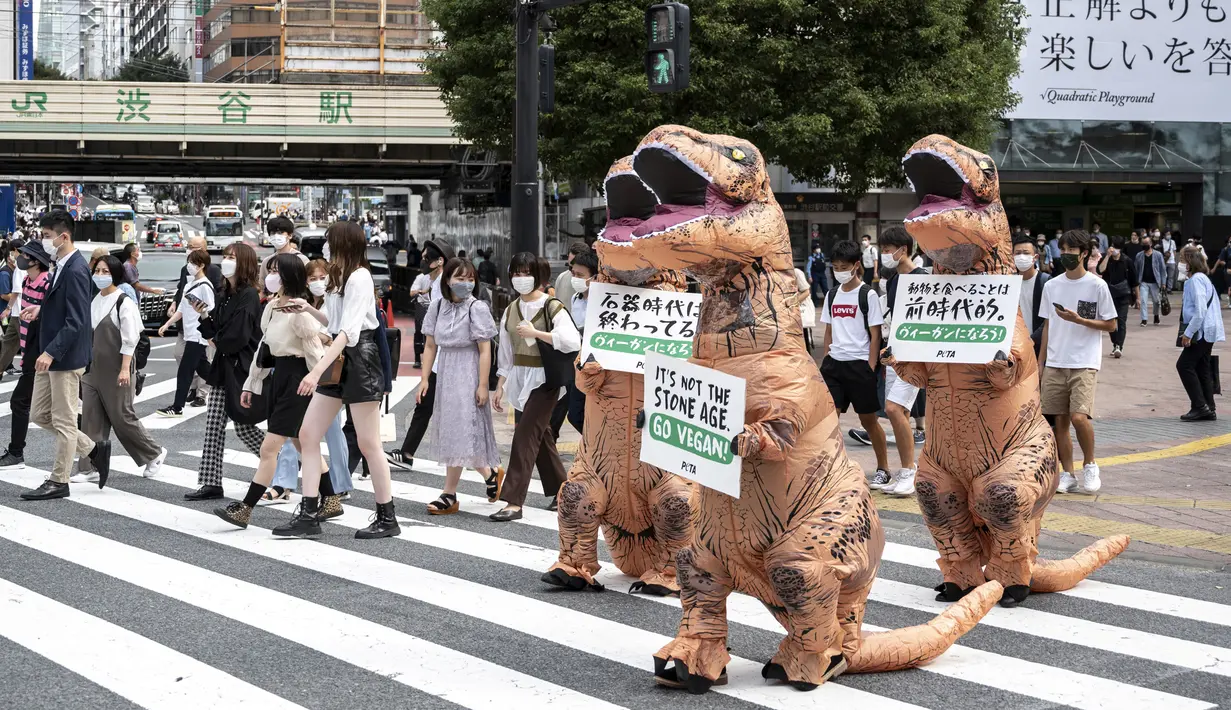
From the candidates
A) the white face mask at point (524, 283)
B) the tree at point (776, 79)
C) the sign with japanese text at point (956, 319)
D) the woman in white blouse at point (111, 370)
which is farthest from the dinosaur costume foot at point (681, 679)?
the tree at point (776, 79)

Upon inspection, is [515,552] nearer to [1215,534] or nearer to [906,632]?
[906,632]

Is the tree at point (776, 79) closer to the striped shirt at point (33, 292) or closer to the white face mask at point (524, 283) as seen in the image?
the striped shirt at point (33, 292)

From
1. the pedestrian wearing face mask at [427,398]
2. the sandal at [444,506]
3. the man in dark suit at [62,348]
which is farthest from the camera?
the pedestrian wearing face mask at [427,398]

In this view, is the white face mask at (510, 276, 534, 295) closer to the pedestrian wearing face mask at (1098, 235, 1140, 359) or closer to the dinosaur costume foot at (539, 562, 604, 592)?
the dinosaur costume foot at (539, 562, 604, 592)

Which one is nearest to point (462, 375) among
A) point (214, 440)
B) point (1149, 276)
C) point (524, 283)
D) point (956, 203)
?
point (524, 283)

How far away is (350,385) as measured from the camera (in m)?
8.05

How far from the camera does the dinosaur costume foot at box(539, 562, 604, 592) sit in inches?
284

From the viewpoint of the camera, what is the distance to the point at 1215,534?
28.1 ft

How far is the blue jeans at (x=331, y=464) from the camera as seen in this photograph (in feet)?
29.9

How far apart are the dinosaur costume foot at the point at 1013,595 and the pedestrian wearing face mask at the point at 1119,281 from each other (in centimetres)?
1160

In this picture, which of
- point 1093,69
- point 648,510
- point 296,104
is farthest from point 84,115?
point 648,510

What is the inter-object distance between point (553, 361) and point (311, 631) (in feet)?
9.23

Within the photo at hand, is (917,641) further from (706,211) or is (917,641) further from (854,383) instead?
(854,383)

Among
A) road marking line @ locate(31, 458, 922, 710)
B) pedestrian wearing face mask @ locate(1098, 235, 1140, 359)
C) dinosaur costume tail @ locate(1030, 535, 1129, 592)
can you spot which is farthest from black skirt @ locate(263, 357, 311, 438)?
pedestrian wearing face mask @ locate(1098, 235, 1140, 359)
